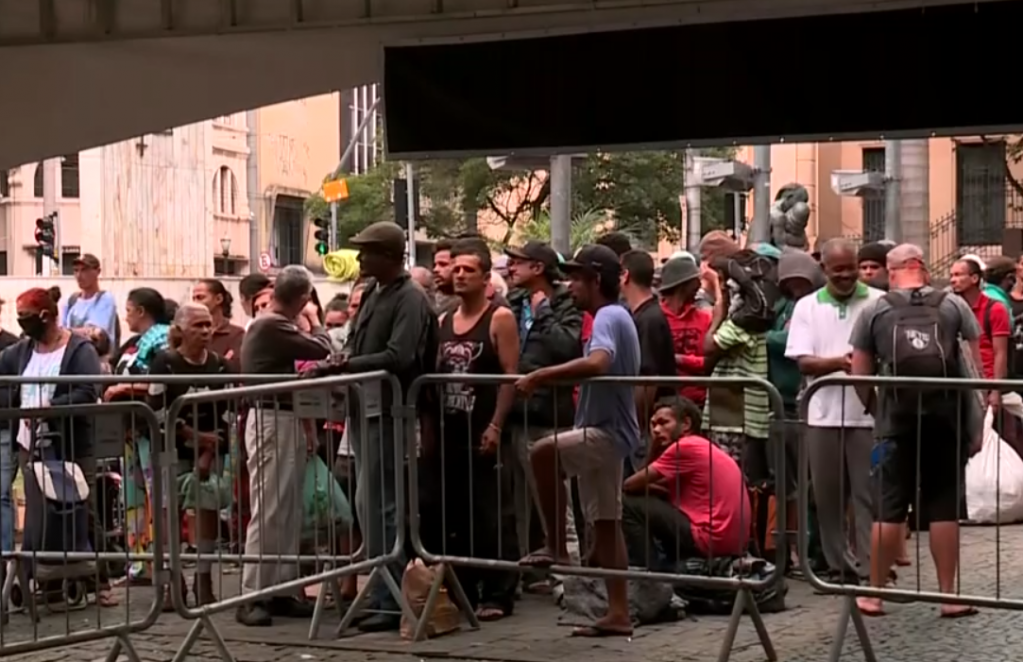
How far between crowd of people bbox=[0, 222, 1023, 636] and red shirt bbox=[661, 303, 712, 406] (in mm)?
143

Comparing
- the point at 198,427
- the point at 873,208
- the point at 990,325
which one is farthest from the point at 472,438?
the point at 873,208

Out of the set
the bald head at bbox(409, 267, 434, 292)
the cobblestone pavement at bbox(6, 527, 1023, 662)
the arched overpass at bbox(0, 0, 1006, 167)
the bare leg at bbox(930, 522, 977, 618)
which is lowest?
the cobblestone pavement at bbox(6, 527, 1023, 662)

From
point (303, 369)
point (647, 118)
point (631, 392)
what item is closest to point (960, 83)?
point (647, 118)

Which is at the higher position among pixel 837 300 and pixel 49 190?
pixel 49 190

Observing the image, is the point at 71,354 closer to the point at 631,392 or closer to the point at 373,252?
the point at 373,252

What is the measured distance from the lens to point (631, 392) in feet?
27.2

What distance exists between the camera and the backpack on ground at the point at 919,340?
341 inches

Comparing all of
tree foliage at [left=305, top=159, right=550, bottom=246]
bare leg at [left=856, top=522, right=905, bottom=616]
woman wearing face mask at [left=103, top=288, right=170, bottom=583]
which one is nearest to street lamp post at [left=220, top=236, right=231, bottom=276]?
tree foliage at [left=305, top=159, right=550, bottom=246]

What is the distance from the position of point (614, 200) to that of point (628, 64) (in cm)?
3834

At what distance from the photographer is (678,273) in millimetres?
10305

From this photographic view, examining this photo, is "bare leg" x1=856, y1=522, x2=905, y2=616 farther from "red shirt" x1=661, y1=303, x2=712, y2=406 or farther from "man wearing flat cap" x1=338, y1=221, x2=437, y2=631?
"man wearing flat cap" x1=338, y1=221, x2=437, y2=631

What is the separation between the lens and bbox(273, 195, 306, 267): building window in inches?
2992

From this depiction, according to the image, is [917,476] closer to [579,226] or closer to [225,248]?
[579,226]

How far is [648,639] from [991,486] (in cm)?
304
